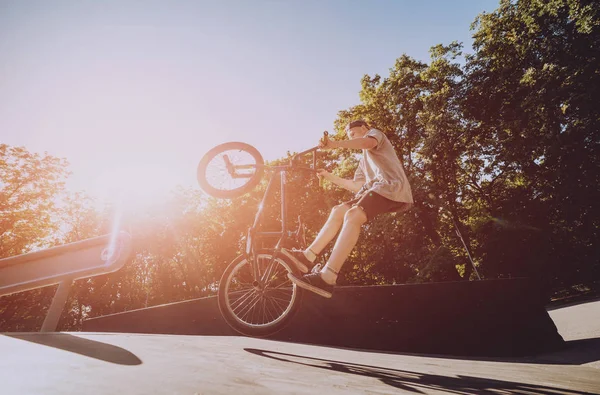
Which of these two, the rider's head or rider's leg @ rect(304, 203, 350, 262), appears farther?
the rider's head

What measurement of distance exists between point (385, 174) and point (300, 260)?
1566mm

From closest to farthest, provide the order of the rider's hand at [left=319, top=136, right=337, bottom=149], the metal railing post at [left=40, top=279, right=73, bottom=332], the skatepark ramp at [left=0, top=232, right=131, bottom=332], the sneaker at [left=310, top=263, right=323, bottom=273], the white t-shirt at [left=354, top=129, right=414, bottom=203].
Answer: the rider's hand at [left=319, top=136, right=337, bottom=149]
the white t-shirt at [left=354, top=129, right=414, bottom=203]
the sneaker at [left=310, top=263, right=323, bottom=273]
the skatepark ramp at [left=0, top=232, right=131, bottom=332]
the metal railing post at [left=40, top=279, right=73, bottom=332]

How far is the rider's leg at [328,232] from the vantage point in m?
3.95

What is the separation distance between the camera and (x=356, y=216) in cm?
380

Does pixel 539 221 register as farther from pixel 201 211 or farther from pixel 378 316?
pixel 201 211

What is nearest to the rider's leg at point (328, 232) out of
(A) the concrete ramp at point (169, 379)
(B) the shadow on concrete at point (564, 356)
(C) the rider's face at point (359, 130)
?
(C) the rider's face at point (359, 130)

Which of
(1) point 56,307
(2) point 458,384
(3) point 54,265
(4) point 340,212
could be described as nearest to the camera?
(2) point 458,384

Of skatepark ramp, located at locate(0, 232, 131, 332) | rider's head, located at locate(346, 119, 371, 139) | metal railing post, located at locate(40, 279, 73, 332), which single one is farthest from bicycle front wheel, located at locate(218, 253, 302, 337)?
metal railing post, located at locate(40, 279, 73, 332)

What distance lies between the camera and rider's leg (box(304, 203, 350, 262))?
395cm

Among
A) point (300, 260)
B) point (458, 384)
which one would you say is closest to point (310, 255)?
point (300, 260)

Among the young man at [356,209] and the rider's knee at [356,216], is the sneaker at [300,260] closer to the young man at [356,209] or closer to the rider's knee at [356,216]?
the young man at [356,209]

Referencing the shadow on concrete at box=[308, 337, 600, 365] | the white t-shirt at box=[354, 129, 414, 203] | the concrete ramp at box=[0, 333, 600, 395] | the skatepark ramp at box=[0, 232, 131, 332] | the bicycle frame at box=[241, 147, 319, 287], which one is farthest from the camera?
the shadow on concrete at box=[308, 337, 600, 365]

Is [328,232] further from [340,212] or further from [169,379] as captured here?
[169,379]

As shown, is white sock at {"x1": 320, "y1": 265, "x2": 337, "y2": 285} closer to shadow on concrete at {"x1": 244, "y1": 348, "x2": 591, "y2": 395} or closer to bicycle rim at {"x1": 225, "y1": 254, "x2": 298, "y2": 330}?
bicycle rim at {"x1": 225, "y1": 254, "x2": 298, "y2": 330}
